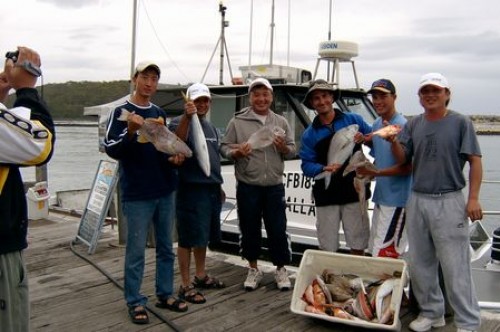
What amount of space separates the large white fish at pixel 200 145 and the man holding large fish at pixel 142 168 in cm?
22

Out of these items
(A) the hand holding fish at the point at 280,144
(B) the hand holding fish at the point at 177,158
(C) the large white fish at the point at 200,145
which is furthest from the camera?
(A) the hand holding fish at the point at 280,144

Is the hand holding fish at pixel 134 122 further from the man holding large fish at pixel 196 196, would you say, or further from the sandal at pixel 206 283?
the sandal at pixel 206 283

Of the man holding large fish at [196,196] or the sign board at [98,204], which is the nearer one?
the man holding large fish at [196,196]

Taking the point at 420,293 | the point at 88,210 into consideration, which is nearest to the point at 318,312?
the point at 420,293

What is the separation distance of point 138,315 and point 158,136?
1364 mm

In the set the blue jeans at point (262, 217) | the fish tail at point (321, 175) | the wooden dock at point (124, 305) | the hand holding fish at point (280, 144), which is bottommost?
the wooden dock at point (124, 305)

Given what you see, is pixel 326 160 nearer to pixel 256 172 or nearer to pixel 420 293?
pixel 256 172

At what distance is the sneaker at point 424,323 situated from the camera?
3.72m

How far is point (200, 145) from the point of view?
405 cm

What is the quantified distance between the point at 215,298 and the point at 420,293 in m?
1.70

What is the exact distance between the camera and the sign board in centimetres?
619

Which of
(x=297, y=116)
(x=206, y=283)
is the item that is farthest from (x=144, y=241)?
(x=297, y=116)

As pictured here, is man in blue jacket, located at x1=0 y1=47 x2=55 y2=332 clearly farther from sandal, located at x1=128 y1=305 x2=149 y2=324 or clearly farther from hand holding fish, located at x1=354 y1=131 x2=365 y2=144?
hand holding fish, located at x1=354 y1=131 x2=365 y2=144

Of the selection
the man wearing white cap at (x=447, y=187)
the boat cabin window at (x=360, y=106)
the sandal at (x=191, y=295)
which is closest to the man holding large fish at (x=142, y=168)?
the sandal at (x=191, y=295)
